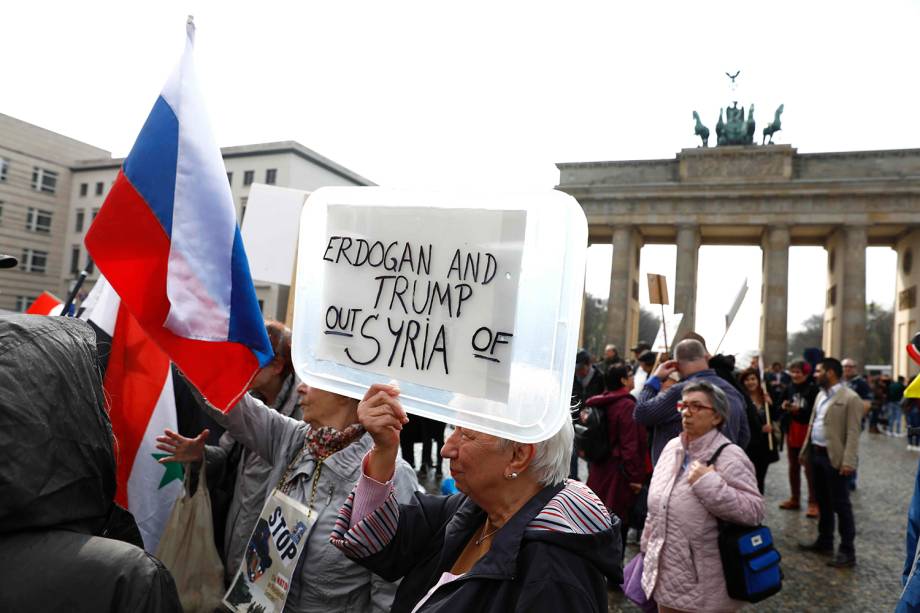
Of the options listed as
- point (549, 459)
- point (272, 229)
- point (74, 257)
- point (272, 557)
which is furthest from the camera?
point (74, 257)

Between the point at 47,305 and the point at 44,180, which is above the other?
the point at 44,180

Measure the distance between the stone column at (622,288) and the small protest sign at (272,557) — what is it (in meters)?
33.2

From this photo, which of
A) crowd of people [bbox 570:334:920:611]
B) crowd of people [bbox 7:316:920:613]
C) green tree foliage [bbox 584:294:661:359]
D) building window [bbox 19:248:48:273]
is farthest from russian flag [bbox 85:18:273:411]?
building window [bbox 19:248:48:273]

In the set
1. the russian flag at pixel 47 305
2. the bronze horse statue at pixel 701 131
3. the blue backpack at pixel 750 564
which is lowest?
the blue backpack at pixel 750 564

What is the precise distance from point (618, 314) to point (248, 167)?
88.8 feet

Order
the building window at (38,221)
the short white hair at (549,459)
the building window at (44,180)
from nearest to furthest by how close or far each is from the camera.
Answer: the short white hair at (549,459) → the building window at (44,180) → the building window at (38,221)

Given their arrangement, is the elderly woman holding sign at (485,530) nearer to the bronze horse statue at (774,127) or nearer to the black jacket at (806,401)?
the black jacket at (806,401)

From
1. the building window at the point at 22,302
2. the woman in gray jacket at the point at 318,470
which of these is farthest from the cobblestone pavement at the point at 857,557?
the building window at the point at 22,302

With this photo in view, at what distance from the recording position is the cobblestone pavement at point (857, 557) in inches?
200

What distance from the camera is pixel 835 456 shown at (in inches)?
249

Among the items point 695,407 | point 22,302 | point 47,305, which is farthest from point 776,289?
point 22,302

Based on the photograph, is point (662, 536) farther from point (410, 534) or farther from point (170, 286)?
point (170, 286)

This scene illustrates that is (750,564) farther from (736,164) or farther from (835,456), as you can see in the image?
(736,164)

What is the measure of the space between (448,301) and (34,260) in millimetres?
54630
